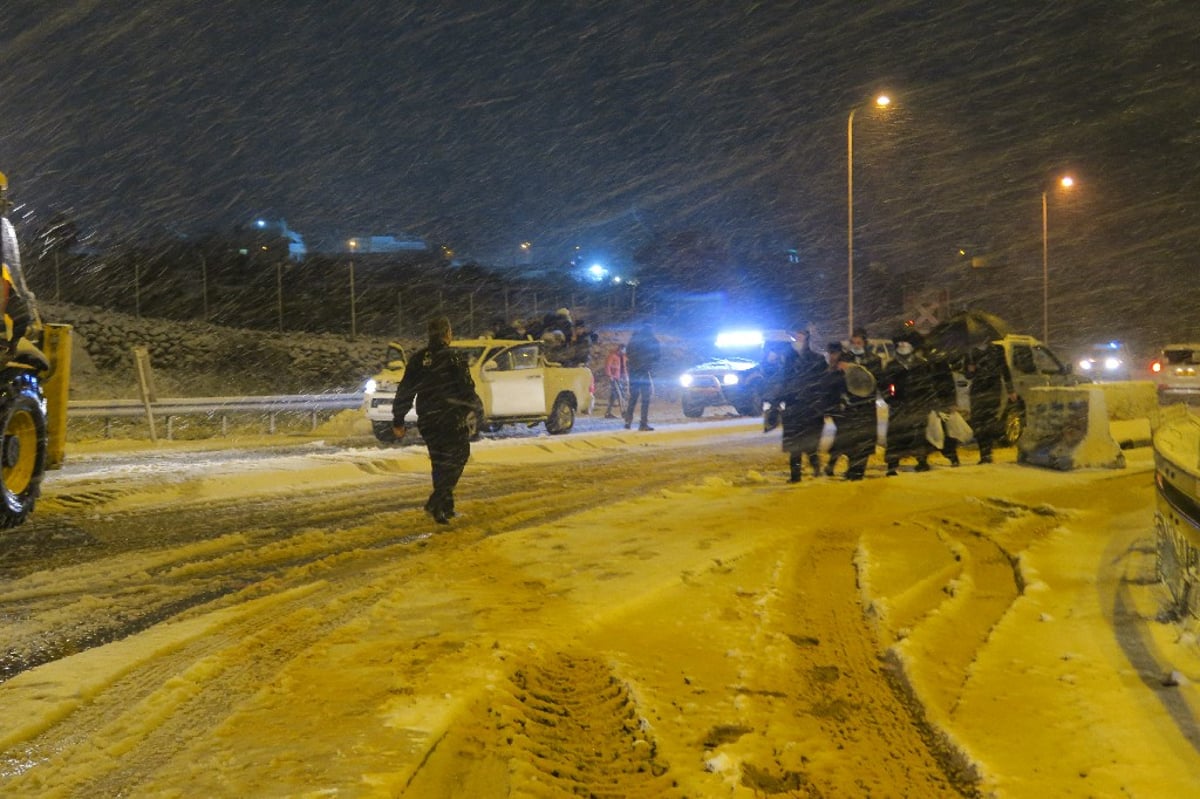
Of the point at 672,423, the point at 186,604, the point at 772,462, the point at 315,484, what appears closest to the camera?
the point at 186,604

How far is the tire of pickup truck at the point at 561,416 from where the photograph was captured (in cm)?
1934

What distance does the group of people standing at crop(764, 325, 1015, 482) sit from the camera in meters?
11.9

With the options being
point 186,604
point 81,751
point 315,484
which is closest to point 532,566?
point 186,604

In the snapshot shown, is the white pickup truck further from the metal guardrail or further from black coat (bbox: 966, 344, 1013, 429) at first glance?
black coat (bbox: 966, 344, 1013, 429)

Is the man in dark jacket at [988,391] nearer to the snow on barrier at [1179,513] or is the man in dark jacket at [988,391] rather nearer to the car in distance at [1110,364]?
the snow on barrier at [1179,513]

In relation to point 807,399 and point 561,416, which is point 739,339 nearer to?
point 561,416

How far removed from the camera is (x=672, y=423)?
22.7 meters

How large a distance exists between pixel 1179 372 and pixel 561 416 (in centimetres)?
1886

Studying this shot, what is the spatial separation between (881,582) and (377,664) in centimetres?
369

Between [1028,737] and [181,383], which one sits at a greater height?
[181,383]

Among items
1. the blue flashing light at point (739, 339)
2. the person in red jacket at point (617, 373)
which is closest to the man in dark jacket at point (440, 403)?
the person in red jacket at point (617, 373)

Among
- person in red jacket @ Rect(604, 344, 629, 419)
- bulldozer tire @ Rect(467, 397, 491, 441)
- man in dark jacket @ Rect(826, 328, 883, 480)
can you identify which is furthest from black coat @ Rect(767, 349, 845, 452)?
person in red jacket @ Rect(604, 344, 629, 419)

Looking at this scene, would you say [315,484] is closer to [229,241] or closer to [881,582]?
[881,582]

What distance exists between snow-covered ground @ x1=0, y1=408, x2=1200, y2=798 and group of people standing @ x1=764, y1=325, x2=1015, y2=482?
1.53m
